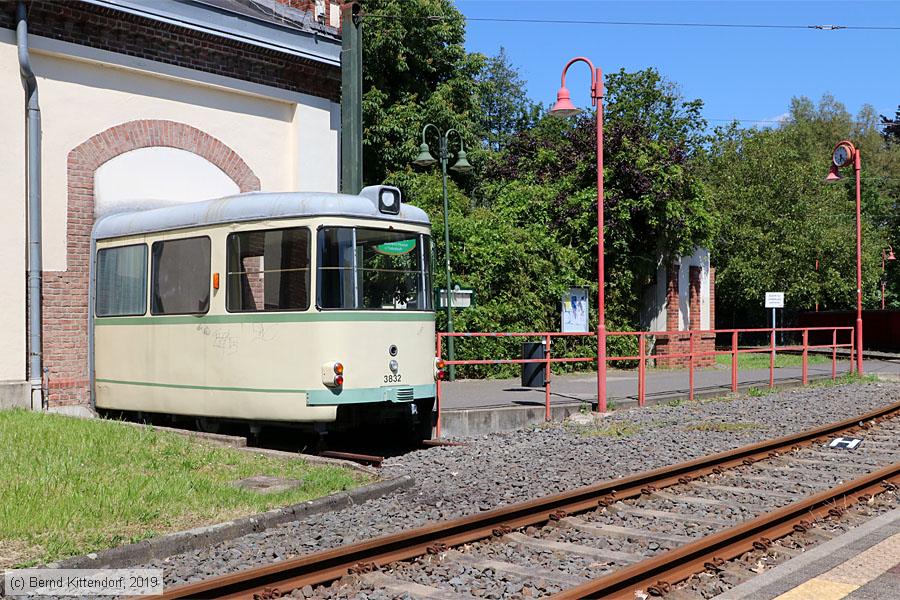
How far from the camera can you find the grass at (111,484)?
6.86 meters

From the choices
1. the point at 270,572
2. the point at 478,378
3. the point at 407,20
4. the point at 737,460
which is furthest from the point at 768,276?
the point at 270,572

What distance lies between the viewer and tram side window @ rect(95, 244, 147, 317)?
A: 497 inches

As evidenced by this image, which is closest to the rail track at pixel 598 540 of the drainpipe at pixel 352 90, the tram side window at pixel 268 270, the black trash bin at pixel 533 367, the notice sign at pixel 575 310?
Result: the tram side window at pixel 268 270

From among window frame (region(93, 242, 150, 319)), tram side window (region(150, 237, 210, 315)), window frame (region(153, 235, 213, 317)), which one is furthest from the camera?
window frame (region(93, 242, 150, 319))

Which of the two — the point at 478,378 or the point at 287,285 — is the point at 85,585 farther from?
the point at 478,378

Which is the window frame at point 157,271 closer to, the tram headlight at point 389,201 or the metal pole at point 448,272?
the tram headlight at point 389,201

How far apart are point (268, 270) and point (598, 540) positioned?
5.41 m

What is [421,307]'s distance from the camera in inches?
463

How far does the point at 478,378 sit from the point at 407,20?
17.3 metres

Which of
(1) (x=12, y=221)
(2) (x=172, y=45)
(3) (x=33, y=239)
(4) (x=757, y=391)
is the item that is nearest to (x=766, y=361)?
(4) (x=757, y=391)

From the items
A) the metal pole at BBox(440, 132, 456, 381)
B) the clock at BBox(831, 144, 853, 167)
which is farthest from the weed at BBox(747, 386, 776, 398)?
the clock at BBox(831, 144, 853, 167)

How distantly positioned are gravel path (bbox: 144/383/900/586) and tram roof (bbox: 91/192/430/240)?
2846 mm

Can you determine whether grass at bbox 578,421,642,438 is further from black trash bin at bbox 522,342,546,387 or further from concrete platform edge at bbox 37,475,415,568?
concrete platform edge at bbox 37,475,415,568

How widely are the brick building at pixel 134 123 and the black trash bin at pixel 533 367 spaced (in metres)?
4.88
